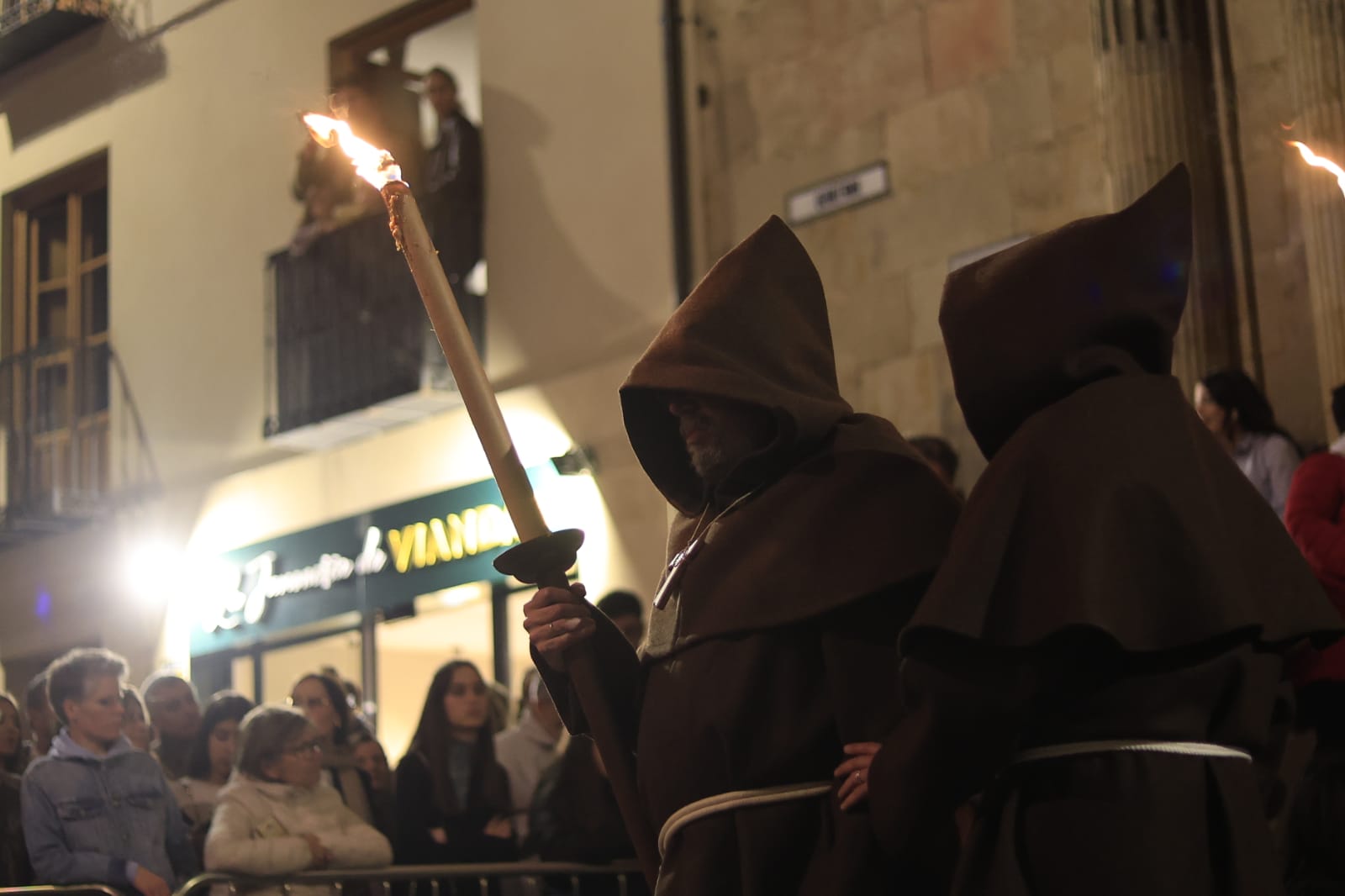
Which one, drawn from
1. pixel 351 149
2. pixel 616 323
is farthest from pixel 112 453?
pixel 351 149

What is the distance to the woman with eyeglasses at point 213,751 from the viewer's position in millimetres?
7574

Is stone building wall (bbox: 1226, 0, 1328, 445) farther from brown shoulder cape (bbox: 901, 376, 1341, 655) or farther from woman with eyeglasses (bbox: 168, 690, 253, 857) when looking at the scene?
brown shoulder cape (bbox: 901, 376, 1341, 655)

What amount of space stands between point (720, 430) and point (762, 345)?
8.3 inches

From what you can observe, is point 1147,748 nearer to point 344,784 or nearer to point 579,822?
point 579,822

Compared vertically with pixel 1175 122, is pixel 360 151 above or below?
below

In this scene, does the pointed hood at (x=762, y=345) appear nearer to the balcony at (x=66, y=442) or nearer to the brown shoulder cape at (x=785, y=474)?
the brown shoulder cape at (x=785, y=474)

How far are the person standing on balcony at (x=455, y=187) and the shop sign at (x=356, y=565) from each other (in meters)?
1.57

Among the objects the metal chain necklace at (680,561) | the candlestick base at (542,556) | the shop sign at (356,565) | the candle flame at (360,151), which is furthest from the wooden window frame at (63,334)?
the candlestick base at (542,556)

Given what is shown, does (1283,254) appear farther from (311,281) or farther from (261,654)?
(261,654)

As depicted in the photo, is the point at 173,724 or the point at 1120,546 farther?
the point at 173,724

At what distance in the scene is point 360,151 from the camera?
3846 millimetres

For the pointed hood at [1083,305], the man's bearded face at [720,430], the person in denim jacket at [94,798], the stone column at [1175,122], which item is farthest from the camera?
the stone column at [1175,122]

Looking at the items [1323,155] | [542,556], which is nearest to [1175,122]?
[1323,155]

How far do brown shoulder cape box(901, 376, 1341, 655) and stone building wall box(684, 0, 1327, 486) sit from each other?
17.3 feet
